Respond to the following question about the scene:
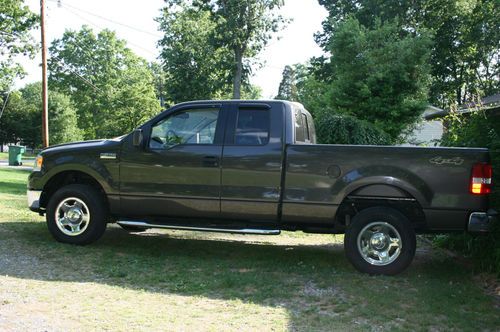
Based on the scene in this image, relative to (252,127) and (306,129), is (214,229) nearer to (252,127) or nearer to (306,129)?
(252,127)

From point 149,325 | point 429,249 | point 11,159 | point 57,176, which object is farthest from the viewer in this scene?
point 11,159

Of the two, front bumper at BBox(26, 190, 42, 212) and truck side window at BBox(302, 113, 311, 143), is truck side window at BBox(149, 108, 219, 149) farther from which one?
front bumper at BBox(26, 190, 42, 212)

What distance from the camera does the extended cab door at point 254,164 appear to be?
20.0 feet

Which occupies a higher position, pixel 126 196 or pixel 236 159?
pixel 236 159

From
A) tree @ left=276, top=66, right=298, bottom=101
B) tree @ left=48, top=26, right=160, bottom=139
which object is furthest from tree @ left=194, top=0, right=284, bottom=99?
tree @ left=276, top=66, right=298, bottom=101

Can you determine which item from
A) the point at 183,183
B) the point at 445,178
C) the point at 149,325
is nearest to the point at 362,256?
the point at 445,178

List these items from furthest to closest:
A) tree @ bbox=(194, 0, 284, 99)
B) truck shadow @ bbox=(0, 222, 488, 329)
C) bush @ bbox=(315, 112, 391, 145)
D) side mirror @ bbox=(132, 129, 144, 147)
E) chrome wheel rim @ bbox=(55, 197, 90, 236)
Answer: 1. tree @ bbox=(194, 0, 284, 99)
2. bush @ bbox=(315, 112, 391, 145)
3. chrome wheel rim @ bbox=(55, 197, 90, 236)
4. side mirror @ bbox=(132, 129, 144, 147)
5. truck shadow @ bbox=(0, 222, 488, 329)

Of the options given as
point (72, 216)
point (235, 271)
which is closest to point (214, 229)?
point (235, 271)

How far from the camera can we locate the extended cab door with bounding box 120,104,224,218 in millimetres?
6305

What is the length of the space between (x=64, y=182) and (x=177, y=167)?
1.81 m

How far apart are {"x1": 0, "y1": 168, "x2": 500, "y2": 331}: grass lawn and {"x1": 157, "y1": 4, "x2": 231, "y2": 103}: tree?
3286 cm

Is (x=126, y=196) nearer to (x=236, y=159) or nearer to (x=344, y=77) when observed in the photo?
(x=236, y=159)

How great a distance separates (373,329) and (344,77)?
52.0ft

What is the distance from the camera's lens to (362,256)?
5.87 meters
